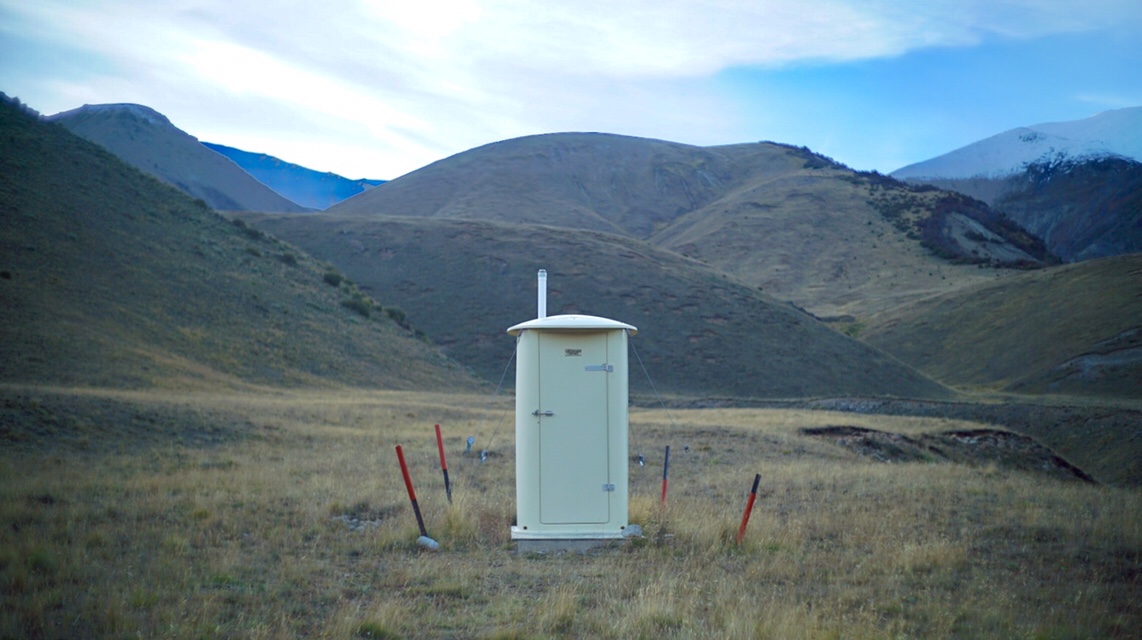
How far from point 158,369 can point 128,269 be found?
37.3 ft

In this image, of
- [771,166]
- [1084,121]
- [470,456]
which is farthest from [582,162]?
[470,456]

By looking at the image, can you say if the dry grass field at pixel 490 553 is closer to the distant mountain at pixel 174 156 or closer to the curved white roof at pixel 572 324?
the curved white roof at pixel 572 324

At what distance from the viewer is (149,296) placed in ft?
117

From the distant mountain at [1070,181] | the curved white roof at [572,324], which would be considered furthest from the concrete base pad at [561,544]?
the distant mountain at [1070,181]

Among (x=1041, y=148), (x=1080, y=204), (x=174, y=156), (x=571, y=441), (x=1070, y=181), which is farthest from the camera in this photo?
(x=1041, y=148)

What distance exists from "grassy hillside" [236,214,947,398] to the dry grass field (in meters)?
35.9

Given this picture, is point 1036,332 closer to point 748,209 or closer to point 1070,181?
point 748,209

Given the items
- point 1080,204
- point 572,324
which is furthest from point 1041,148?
point 572,324

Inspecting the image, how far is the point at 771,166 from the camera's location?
5669 inches

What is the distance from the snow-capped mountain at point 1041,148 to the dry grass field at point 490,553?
9954 cm

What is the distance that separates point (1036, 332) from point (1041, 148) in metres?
108

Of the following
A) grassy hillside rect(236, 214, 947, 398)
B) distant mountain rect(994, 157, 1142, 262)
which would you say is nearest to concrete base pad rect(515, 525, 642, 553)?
grassy hillside rect(236, 214, 947, 398)

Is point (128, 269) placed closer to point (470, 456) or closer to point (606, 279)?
point (470, 456)

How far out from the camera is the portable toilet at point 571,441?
915cm
